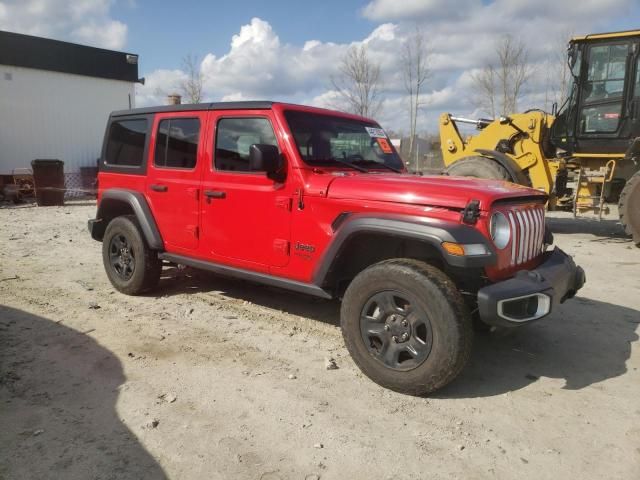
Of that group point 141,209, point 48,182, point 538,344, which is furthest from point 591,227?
point 48,182

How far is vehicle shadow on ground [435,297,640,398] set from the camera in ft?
11.7

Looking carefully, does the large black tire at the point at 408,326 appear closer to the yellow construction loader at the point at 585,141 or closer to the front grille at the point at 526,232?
the front grille at the point at 526,232

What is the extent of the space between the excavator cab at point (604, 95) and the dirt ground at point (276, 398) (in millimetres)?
4529

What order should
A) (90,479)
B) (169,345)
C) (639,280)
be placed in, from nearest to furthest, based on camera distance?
1. (90,479)
2. (169,345)
3. (639,280)

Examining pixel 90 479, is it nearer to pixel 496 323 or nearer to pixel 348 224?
pixel 348 224

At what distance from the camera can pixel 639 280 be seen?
6355 mm

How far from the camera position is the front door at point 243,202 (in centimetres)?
402

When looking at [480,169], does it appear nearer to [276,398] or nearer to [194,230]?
[194,230]

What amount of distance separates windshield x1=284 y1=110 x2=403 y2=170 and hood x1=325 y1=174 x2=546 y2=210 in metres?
0.47

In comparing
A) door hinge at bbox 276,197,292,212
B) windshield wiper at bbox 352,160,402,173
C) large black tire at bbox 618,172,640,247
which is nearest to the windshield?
windshield wiper at bbox 352,160,402,173

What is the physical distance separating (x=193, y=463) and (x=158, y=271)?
120 inches

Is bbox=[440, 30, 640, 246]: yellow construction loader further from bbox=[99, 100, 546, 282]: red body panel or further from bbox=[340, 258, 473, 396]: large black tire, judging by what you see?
bbox=[340, 258, 473, 396]: large black tire

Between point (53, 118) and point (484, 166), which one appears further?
point (53, 118)

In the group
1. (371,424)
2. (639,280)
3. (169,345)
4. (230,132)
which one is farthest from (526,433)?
(639,280)
